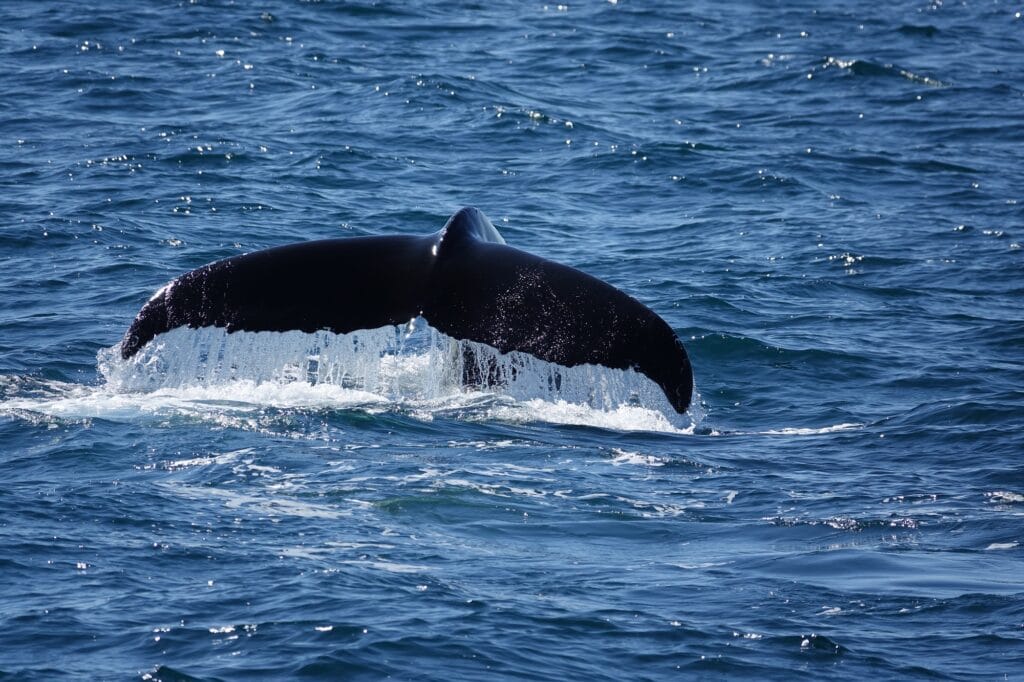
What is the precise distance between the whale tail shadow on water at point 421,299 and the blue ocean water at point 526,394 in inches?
5.8

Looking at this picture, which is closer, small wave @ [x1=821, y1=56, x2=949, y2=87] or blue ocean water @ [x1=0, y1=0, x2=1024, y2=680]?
blue ocean water @ [x1=0, y1=0, x2=1024, y2=680]

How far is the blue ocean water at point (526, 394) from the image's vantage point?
23.2 feet

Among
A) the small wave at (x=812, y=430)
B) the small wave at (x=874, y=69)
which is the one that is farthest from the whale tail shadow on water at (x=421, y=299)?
the small wave at (x=874, y=69)

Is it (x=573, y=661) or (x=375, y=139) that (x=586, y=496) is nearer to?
(x=573, y=661)

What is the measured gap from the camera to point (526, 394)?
11039 millimetres

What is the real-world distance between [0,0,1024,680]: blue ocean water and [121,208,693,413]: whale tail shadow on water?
15 centimetres

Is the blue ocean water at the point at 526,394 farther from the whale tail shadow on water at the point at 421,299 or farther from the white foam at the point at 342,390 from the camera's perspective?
the whale tail shadow on water at the point at 421,299

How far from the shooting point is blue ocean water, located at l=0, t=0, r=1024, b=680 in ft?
23.2

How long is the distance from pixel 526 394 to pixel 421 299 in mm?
1733

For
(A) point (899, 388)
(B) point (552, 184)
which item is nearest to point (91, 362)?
(A) point (899, 388)

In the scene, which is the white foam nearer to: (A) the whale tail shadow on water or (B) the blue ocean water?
(B) the blue ocean water

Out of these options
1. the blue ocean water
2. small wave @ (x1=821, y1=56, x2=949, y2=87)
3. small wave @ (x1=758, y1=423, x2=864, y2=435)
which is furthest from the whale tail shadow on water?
small wave @ (x1=821, y1=56, x2=949, y2=87)

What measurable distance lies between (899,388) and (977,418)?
1274 mm

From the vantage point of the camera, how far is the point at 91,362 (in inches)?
481
